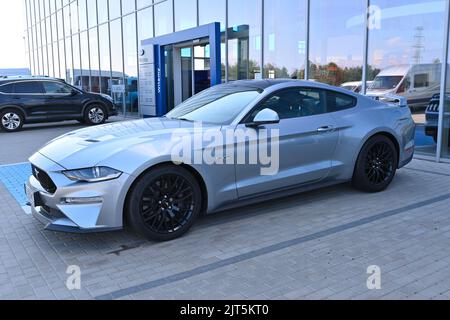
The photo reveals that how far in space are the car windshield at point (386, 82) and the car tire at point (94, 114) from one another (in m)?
10.3

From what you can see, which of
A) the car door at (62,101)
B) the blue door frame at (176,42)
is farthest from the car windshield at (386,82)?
the car door at (62,101)

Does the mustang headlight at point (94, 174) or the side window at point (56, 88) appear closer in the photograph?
the mustang headlight at point (94, 174)

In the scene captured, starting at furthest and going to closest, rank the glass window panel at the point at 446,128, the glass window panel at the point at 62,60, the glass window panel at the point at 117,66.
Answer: the glass window panel at the point at 62,60 < the glass window panel at the point at 117,66 < the glass window panel at the point at 446,128

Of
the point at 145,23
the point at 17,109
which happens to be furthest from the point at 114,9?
the point at 17,109

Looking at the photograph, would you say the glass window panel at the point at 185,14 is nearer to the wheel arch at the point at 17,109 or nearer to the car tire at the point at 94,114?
the car tire at the point at 94,114

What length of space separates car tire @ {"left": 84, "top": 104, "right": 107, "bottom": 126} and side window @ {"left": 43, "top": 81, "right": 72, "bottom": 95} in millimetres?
915

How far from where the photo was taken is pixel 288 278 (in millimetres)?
3549

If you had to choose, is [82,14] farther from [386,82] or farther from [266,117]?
[266,117]

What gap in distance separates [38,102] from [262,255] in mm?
13136

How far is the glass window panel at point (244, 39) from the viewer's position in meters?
12.2

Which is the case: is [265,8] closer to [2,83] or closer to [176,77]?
[176,77]

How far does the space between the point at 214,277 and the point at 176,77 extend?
13.2m
